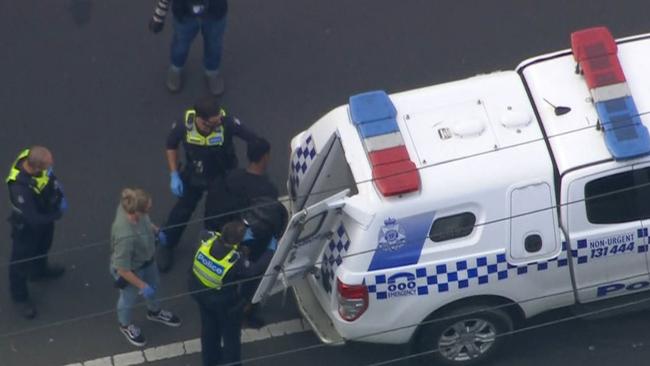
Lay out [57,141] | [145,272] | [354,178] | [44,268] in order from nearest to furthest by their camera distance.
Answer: [354,178]
[145,272]
[44,268]
[57,141]

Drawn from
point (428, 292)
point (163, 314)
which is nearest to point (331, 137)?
point (428, 292)

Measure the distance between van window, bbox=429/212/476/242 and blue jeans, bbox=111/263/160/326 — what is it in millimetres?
2277

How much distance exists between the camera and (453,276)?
973 cm

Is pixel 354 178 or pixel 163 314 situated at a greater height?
pixel 354 178

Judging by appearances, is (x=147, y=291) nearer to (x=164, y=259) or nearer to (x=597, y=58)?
(x=164, y=259)

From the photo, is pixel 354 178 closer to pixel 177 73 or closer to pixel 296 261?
pixel 296 261

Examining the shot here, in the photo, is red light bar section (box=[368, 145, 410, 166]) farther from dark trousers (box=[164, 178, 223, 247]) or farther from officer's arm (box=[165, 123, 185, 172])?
officer's arm (box=[165, 123, 185, 172])

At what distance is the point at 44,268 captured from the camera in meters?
11.2

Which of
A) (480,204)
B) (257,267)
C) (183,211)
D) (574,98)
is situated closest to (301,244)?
(257,267)

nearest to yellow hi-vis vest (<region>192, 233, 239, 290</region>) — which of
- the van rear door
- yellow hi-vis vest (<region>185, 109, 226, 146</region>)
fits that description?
the van rear door

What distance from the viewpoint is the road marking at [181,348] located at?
35.6 ft

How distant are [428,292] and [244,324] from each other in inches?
77.0

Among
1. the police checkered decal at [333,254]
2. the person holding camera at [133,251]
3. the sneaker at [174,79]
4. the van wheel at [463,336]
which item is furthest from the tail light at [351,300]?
the sneaker at [174,79]

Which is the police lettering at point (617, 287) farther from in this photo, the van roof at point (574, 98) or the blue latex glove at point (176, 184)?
the blue latex glove at point (176, 184)
